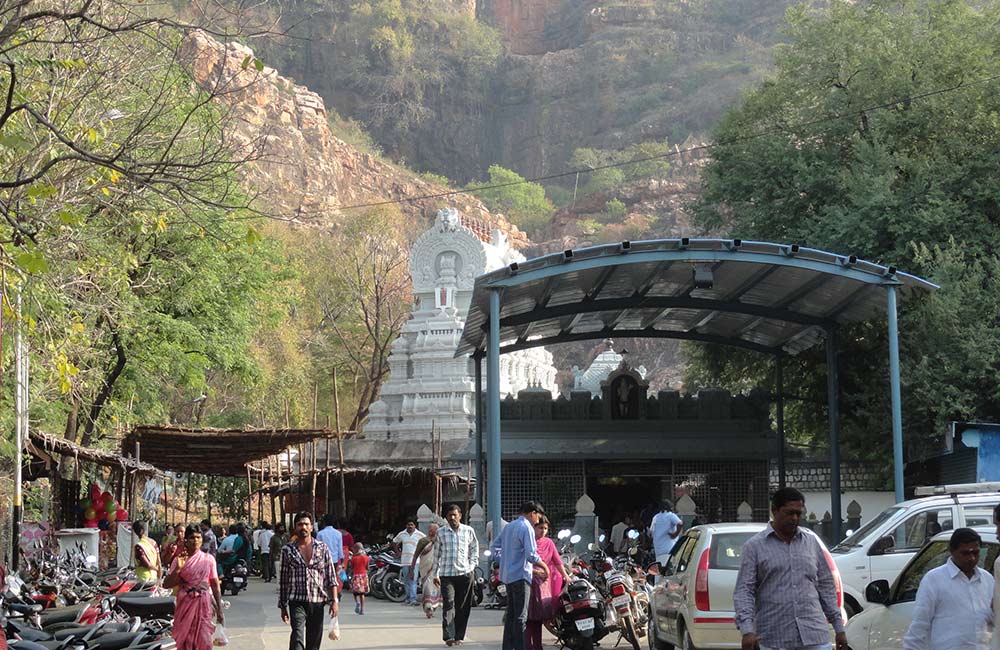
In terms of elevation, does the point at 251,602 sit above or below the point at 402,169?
below

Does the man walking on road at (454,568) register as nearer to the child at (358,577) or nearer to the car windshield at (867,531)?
the car windshield at (867,531)

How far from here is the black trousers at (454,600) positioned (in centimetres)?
1460

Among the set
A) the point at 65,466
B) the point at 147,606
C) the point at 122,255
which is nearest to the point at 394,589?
the point at 65,466

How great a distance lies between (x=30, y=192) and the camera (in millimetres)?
9289

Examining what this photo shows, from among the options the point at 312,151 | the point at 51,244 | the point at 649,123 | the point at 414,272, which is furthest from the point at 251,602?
the point at 649,123

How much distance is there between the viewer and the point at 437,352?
141 feet

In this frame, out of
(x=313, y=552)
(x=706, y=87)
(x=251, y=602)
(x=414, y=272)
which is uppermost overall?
(x=706, y=87)

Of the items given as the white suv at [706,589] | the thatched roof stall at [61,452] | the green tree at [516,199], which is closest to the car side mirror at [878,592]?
the white suv at [706,589]

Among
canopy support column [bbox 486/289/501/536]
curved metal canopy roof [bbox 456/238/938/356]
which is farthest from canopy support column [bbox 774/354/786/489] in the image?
canopy support column [bbox 486/289/501/536]

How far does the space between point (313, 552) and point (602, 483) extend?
20.0m

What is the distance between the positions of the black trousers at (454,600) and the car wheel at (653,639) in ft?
6.30

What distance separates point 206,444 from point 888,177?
1330 centimetres

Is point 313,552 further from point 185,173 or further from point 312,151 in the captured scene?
point 312,151

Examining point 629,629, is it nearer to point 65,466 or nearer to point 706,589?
point 706,589
